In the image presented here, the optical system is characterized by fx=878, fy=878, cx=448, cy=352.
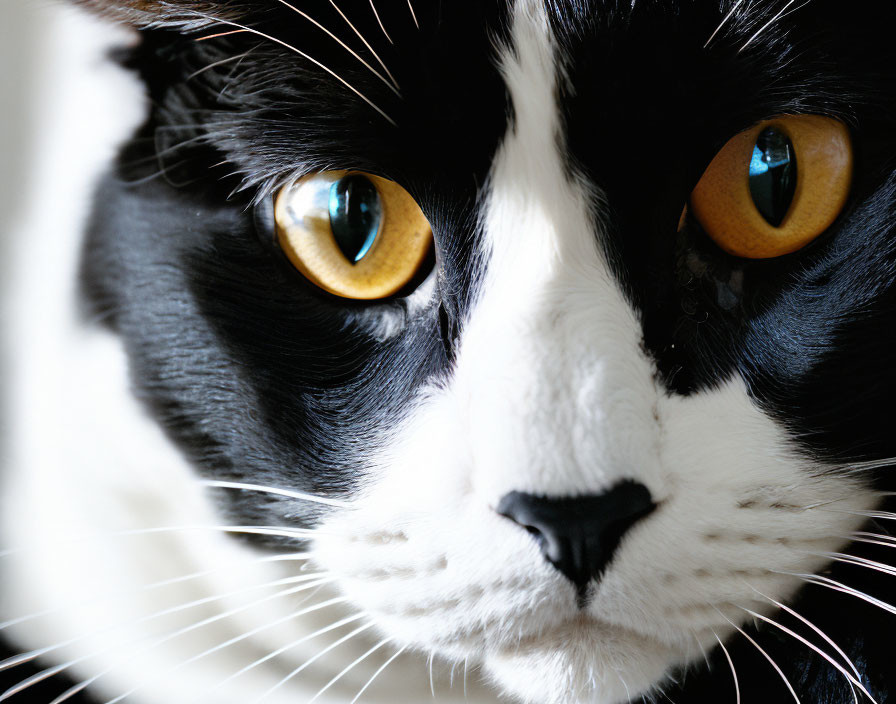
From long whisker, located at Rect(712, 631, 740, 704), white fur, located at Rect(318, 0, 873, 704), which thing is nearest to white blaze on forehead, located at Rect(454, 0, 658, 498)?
white fur, located at Rect(318, 0, 873, 704)

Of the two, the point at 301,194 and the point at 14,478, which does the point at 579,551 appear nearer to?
the point at 301,194

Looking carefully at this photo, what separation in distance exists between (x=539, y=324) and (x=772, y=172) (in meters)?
0.12

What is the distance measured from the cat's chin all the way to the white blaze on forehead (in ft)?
0.26

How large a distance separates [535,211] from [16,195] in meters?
0.31

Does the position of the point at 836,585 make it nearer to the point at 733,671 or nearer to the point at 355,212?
the point at 733,671

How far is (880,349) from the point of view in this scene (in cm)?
41

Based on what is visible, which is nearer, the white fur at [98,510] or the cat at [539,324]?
the cat at [539,324]

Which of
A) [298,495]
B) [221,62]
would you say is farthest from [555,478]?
[221,62]

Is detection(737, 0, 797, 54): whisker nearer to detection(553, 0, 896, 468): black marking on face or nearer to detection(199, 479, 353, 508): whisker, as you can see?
detection(553, 0, 896, 468): black marking on face

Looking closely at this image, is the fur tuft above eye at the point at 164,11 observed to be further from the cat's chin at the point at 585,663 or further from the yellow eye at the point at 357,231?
the cat's chin at the point at 585,663

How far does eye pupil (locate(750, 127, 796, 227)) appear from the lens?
14.8 inches

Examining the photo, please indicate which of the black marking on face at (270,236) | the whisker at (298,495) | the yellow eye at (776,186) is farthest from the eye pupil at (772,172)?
the whisker at (298,495)

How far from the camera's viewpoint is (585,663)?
38cm

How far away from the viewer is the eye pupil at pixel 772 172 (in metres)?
0.38
